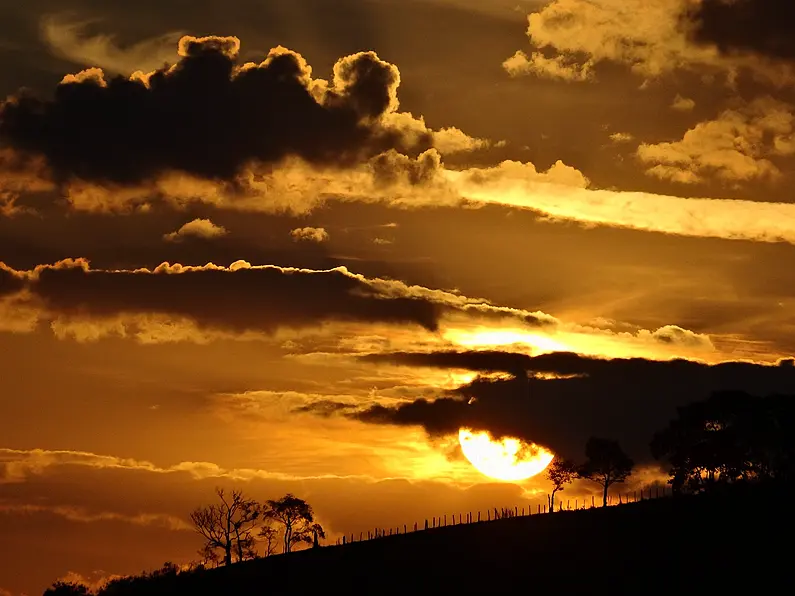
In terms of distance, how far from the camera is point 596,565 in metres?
180

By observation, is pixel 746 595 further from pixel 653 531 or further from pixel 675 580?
pixel 653 531

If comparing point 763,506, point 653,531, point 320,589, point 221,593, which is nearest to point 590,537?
point 653,531

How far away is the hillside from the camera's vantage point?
16850cm

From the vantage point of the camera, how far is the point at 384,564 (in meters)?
195

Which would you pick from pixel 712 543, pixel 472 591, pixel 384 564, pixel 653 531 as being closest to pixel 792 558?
pixel 712 543

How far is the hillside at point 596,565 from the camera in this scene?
16850 cm

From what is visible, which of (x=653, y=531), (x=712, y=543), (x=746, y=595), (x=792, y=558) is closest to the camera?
(x=746, y=595)

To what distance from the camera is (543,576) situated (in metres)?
178

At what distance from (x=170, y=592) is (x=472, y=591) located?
1878 inches

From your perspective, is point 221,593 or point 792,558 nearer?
point 792,558

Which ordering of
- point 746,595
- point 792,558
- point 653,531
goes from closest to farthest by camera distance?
1. point 746,595
2. point 792,558
3. point 653,531

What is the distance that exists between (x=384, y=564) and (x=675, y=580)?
152 feet

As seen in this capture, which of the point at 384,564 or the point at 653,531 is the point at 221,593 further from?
the point at 653,531

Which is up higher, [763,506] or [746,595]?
[763,506]
